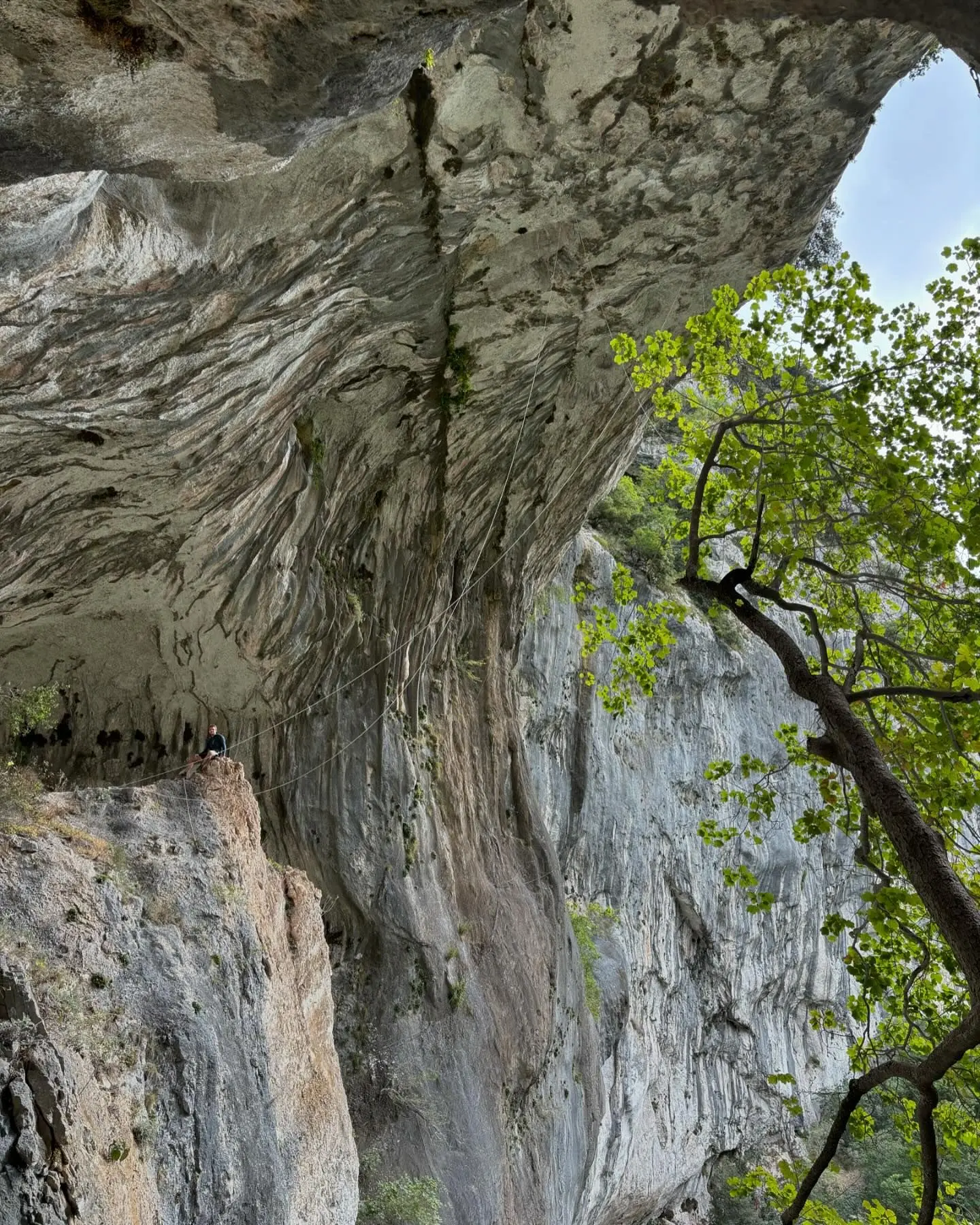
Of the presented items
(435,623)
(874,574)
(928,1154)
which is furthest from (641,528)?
(928,1154)

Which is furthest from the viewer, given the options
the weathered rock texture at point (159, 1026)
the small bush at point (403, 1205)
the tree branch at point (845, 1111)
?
the small bush at point (403, 1205)

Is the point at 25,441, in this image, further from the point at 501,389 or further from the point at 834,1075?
the point at 834,1075

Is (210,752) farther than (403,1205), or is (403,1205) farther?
(403,1205)

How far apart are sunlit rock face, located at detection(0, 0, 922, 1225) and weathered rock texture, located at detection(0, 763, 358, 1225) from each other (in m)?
3.10

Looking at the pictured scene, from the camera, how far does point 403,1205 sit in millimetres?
9727

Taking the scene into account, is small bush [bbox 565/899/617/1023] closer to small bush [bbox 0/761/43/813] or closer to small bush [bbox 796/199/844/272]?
small bush [bbox 0/761/43/813]

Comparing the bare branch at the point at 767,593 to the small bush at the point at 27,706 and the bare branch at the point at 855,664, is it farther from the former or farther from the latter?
the small bush at the point at 27,706

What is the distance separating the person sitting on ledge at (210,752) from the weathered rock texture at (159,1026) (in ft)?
0.62

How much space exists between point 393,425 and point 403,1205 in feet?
27.6

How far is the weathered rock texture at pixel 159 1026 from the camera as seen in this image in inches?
171

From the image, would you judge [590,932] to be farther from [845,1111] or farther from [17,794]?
[17,794]

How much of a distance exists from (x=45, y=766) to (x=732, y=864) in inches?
662

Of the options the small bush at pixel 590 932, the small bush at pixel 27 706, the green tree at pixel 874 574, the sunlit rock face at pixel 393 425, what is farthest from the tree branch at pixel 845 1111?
the small bush at pixel 590 932

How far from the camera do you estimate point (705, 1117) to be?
2147cm
